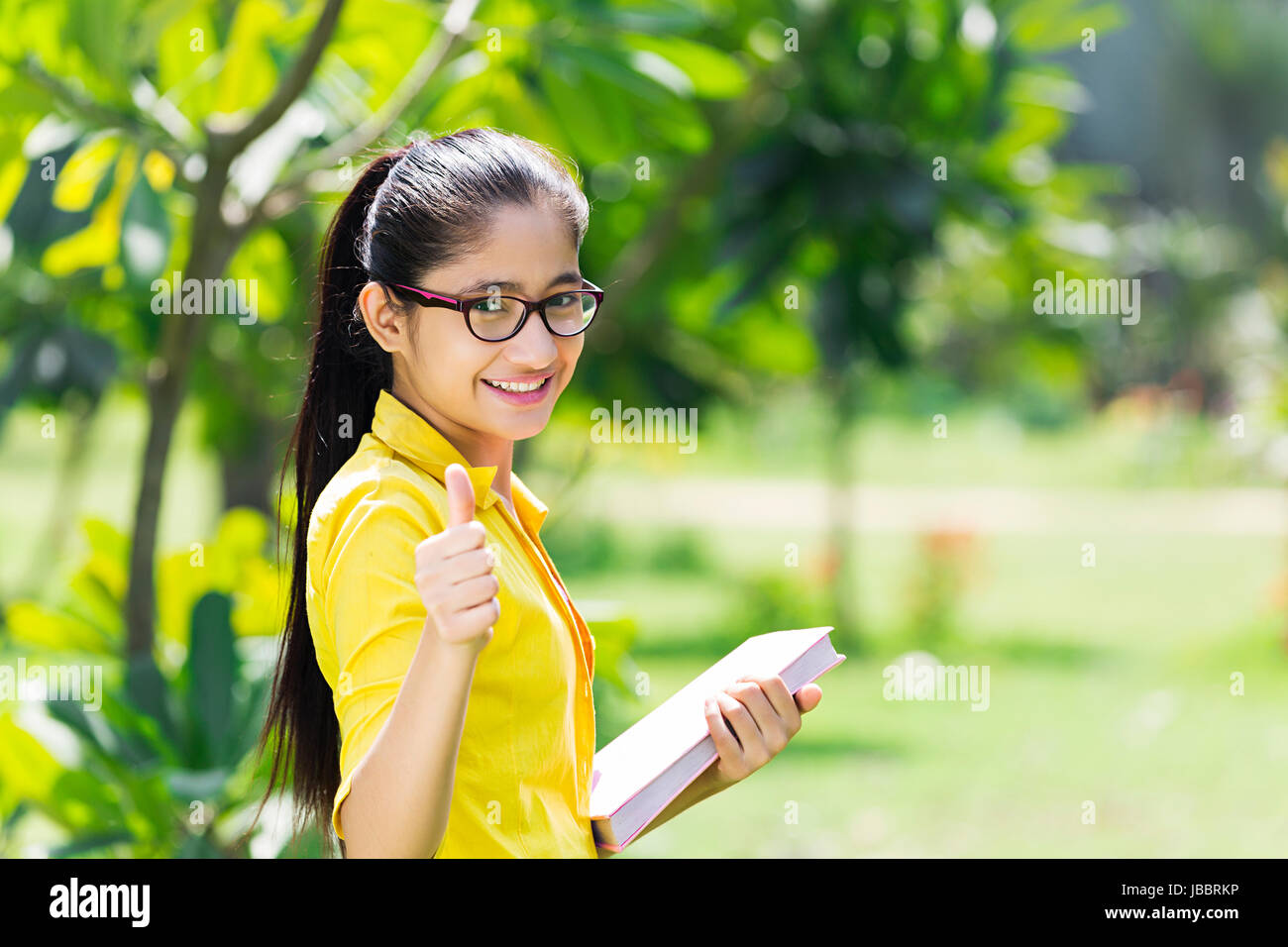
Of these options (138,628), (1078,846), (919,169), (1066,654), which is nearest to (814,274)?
(919,169)

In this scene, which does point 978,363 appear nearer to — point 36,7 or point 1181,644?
point 1181,644

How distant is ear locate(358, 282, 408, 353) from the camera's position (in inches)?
46.6

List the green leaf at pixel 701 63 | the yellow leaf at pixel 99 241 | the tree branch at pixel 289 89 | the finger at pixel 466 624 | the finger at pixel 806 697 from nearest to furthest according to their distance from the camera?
the finger at pixel 466 624 < the finger at pixel 806 697 < the tree branch at pixel 289 89 < the yellow leaf at pixel 99 241 < the green leaf at pixel 701 63

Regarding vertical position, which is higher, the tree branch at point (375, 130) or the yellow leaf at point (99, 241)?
the tree branch at point (375, 130)

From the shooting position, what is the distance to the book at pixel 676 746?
118 centimetres

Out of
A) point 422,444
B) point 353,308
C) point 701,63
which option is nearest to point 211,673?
point 701,63

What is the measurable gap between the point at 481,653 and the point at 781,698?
28 centimetres

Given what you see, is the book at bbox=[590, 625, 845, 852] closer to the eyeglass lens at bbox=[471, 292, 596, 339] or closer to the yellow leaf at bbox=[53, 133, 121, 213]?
the eyeglass lens at bbox=[471, 292, 596, 339]

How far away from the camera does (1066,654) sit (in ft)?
26.6

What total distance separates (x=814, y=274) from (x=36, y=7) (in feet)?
5.49

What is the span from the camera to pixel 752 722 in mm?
1211

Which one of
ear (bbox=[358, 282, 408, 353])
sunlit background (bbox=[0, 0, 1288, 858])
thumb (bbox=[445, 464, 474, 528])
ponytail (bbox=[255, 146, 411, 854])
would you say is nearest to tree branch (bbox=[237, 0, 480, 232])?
sunlit background (bbox=[0, 0, 1288, 858])

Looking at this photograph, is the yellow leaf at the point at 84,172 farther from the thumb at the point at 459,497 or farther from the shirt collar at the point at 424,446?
the thumb at the point at 459,497

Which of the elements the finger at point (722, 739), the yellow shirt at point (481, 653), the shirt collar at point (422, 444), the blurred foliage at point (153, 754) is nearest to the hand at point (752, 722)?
the finger at point (722, 739)
